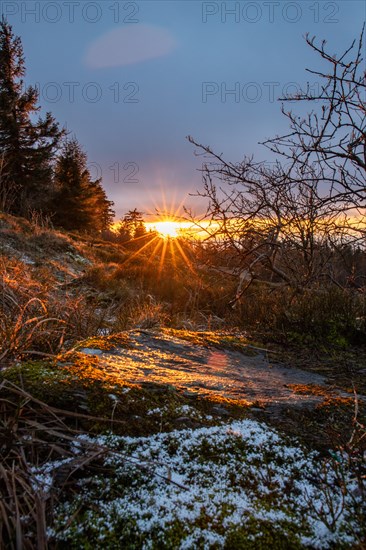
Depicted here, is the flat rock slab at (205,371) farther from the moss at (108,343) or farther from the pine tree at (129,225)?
the pine tree at (129,225)

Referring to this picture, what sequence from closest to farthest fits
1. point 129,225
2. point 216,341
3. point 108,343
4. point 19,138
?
point 108,343
point 216,341
point 19,138
point 129,225

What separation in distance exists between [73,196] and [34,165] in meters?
3.40

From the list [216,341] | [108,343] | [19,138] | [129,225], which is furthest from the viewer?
[129,225]

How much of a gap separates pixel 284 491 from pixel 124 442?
52cm

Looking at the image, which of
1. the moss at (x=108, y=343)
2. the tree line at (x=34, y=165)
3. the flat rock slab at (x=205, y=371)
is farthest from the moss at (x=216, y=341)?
the tree line at (x=34, y=165)

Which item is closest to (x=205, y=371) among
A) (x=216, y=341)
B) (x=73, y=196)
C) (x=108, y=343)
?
(x=108, y=343)

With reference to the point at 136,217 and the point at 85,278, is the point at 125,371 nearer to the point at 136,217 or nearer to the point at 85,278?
the point at 85,278

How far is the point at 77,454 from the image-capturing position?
3.48 ft

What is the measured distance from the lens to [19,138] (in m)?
24.3

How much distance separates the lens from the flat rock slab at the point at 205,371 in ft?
5.70

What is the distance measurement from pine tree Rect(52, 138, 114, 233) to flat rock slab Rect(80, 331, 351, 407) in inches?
1013

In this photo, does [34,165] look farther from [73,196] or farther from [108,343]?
[108,343]

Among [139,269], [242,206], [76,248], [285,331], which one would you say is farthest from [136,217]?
[285,331]

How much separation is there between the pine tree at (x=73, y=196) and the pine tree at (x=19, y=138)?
5.17 ft
